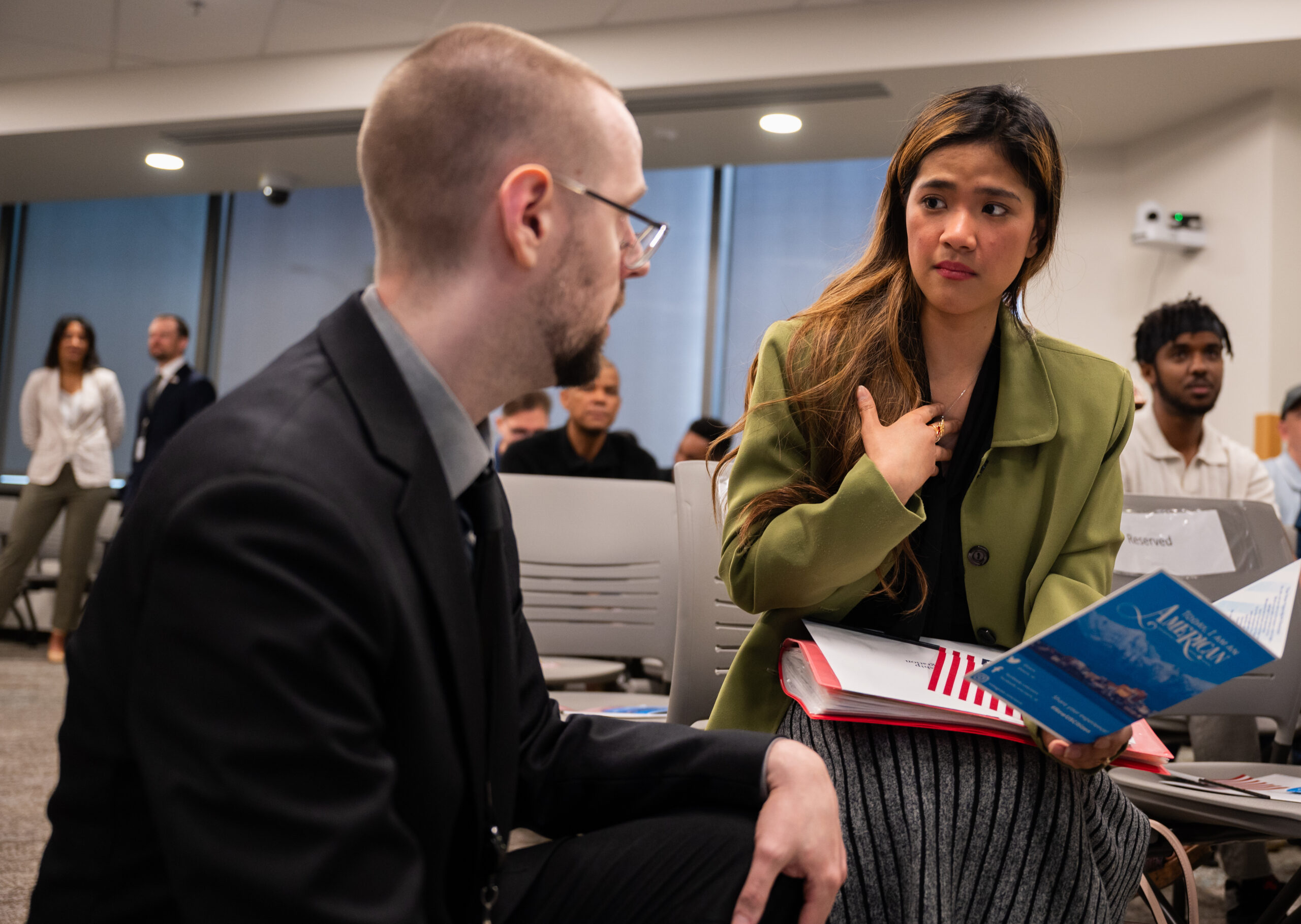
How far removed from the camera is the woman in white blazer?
538 centimetres

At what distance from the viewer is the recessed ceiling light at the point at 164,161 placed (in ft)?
20.8

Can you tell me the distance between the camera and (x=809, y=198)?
6391 millimetres

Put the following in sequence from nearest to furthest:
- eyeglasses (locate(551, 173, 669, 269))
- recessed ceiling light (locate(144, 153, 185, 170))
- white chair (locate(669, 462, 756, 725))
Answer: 1. eyeglasses (locate(551, 173, 669, 269))
2. white chair (locate(669, 462, 756, 725))
3. recessed ceiling light (locate(144, 153, 185, 170))

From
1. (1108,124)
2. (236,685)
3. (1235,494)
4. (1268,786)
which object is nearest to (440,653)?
(236,685)

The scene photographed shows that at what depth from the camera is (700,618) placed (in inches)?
68.3

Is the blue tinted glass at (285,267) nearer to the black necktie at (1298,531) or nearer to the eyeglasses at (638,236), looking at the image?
the black necktie at (1298,531)


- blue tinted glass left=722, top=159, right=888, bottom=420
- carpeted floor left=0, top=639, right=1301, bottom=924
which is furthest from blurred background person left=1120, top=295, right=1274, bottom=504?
blue tinted glass left=722, top=159, right=888, bottom=420

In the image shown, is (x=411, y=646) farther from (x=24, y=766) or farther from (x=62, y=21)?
(x=62, y=21)

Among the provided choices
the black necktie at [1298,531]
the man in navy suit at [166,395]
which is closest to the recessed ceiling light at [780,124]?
the black necktie at [1298,531]

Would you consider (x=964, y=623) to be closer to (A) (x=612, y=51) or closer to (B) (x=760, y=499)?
(B) (x=760, y=499)

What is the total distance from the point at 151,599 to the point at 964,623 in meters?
1.03

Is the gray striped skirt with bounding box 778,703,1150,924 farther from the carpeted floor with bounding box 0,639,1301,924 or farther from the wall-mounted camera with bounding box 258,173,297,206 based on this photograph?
the wall-mounted camera with bounding box 258,173,297,206

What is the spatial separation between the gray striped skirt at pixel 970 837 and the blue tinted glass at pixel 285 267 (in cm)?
672

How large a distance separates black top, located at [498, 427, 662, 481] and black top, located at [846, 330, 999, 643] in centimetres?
218
